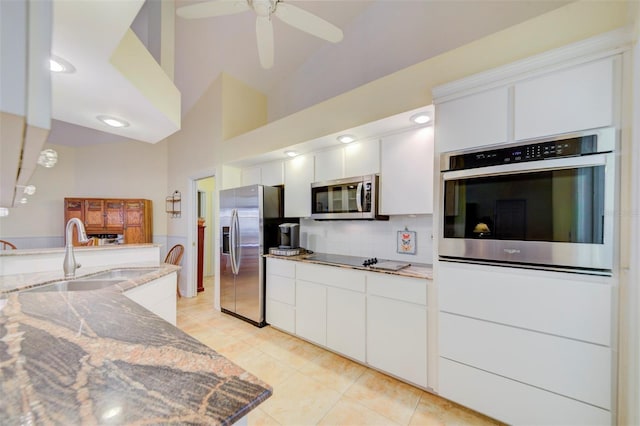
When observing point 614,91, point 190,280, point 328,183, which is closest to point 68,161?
point 190,280

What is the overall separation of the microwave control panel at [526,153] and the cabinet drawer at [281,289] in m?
1.98

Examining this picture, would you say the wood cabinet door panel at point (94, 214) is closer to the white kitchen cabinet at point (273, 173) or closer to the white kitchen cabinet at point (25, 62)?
the white kitchen cabinet at point (273, 173)

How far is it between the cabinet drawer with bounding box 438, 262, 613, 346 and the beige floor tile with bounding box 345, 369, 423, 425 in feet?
2.43

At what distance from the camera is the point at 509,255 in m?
1.52

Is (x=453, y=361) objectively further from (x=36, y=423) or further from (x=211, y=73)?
(x=211, y=73)

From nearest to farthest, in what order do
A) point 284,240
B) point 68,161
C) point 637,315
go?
point 637,315 → point 284,240 → point 68,161

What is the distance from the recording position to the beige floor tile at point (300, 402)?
169 centimetres

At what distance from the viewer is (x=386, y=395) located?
74.6 inches

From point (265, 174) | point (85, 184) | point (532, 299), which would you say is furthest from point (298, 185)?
point (85, 184)

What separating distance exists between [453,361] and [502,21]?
283cm

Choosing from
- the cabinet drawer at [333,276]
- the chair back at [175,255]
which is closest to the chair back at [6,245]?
the chair back at [175,255]

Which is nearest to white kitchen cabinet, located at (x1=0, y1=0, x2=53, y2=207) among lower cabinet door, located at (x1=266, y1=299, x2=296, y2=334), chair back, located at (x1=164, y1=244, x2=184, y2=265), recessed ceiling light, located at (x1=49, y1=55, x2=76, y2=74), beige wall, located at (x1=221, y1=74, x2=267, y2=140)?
recessed ceiling light, located at (x1=49, y1=55, x2=76, y2=74)

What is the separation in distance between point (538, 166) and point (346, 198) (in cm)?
152

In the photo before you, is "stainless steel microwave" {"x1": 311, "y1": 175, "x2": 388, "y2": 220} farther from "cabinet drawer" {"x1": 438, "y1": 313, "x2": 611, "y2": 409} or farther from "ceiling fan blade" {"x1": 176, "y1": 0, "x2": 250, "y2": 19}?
"ceiling fan blade" {"x1": 176, "y1": 0, "x2": 250, "y2": 19}
